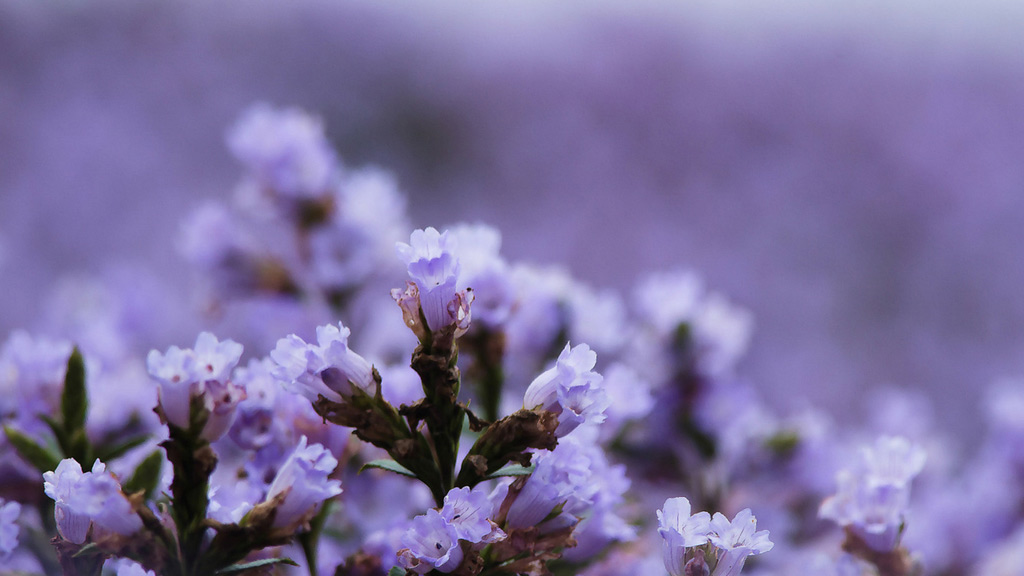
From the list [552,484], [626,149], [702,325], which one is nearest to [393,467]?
[552,484]

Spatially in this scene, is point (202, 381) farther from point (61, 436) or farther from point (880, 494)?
point (880, 494)

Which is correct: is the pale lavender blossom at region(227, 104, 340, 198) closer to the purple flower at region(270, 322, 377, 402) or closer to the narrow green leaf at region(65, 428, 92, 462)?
the narrow green leaf at region(65, 428, 92, 462)

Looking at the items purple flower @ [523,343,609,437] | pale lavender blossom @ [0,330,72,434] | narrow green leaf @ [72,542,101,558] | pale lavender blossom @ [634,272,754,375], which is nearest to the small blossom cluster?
purple flower @ [523,343,609,437]

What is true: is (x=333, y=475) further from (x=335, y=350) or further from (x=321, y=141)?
(x=321, y=141)

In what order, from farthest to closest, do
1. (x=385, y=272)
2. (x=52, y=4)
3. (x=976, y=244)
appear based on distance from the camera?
1. (x=52, y=4)
2. (x=976, y=244)
3. (x=385, y=272)

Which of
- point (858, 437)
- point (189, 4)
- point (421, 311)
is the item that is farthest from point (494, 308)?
point (189, 4)

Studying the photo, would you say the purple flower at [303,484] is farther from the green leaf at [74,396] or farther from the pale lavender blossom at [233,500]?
the green leaf at [74,396]

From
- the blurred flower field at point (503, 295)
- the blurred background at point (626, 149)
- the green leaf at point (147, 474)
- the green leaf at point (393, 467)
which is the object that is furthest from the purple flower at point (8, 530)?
the blurred background at point (626, 149)
